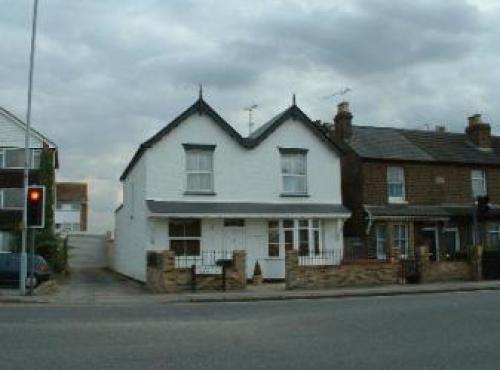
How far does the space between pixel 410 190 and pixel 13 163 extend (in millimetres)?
23379

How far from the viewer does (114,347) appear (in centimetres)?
1086

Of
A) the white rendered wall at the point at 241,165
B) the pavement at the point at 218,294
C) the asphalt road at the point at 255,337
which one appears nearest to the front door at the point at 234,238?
the white rendered wall at the point at 241,165

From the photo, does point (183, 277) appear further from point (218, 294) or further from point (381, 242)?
point (381, 242)

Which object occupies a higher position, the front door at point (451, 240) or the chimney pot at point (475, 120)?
the chimney pot at point (475, 120)

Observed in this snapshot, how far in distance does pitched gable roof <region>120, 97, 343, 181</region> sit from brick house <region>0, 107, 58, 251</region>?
973 cm

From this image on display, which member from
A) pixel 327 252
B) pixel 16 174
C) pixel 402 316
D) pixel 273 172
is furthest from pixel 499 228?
pixel 16 174

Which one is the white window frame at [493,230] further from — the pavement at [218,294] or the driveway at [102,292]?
the driveway at [102,292]

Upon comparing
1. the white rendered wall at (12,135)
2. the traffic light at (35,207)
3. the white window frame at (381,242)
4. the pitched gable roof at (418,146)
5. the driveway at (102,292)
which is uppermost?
the white rendered wall at (12,135)

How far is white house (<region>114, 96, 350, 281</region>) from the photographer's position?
28.5 m

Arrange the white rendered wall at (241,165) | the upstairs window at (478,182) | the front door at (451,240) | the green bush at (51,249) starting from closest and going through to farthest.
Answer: the white rendered wall at (241,165) → the front door at (451,240) → the upstairs window at (478,182) → the green bush at (51,249)

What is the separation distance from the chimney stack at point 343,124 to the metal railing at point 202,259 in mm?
10176

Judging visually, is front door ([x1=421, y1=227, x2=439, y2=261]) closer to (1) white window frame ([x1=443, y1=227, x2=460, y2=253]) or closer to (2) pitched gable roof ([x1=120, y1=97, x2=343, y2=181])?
(1) white window frame ([x1=443, y1=227, x2=460, y2=253])

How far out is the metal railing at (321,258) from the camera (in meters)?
29.5

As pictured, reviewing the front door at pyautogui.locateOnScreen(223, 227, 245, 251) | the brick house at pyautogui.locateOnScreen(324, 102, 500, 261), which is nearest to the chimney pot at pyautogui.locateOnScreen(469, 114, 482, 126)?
the brick house at pyautogui.locateOnScreen(324, 102, 500, 261)
